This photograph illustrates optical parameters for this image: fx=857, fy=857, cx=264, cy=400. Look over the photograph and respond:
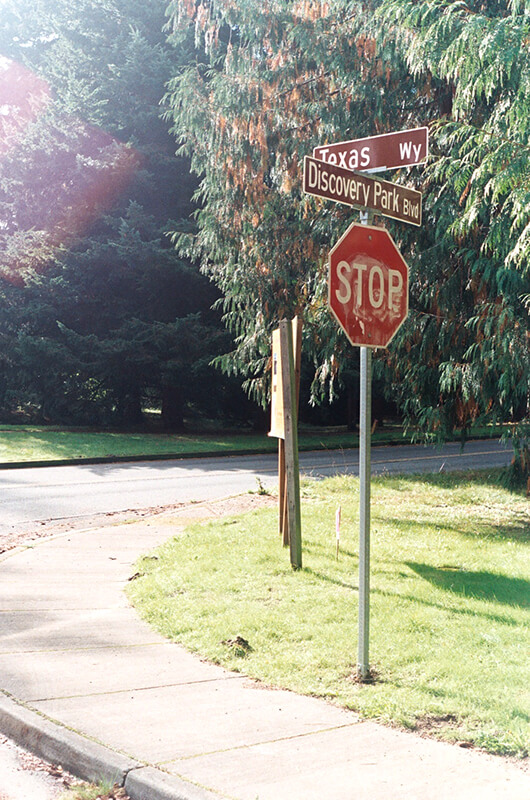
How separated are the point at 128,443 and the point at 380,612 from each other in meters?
18.1

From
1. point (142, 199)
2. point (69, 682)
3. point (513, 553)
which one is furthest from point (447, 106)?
point (142, 199)

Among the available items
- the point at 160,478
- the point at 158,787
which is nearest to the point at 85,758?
the point at 158,787

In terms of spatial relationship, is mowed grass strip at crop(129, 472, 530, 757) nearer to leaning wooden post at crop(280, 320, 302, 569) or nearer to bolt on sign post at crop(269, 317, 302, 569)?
bolt on sign post at crop(269, 317, 302, 569)

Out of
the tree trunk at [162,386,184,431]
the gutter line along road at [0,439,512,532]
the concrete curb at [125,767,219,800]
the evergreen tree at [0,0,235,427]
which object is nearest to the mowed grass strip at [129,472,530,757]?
the concrete curb at [125,767,219,800]

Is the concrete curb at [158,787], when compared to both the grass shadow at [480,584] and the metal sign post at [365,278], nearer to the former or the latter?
the metal sign post at [365,278]

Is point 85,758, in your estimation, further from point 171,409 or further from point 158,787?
point 171,409

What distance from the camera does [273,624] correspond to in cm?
623

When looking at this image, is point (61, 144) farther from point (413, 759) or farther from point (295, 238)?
point (413, 759)

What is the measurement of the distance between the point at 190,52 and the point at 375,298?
28218mm

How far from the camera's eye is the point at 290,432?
873cm

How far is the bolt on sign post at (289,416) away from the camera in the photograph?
8.27 m

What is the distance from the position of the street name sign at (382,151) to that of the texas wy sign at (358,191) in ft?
0.68

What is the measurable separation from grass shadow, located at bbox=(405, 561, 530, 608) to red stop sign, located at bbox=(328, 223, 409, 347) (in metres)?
2.72

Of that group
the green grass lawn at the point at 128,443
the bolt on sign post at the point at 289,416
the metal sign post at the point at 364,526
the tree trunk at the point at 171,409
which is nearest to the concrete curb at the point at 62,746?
the metal sign post at the point at 364,526
